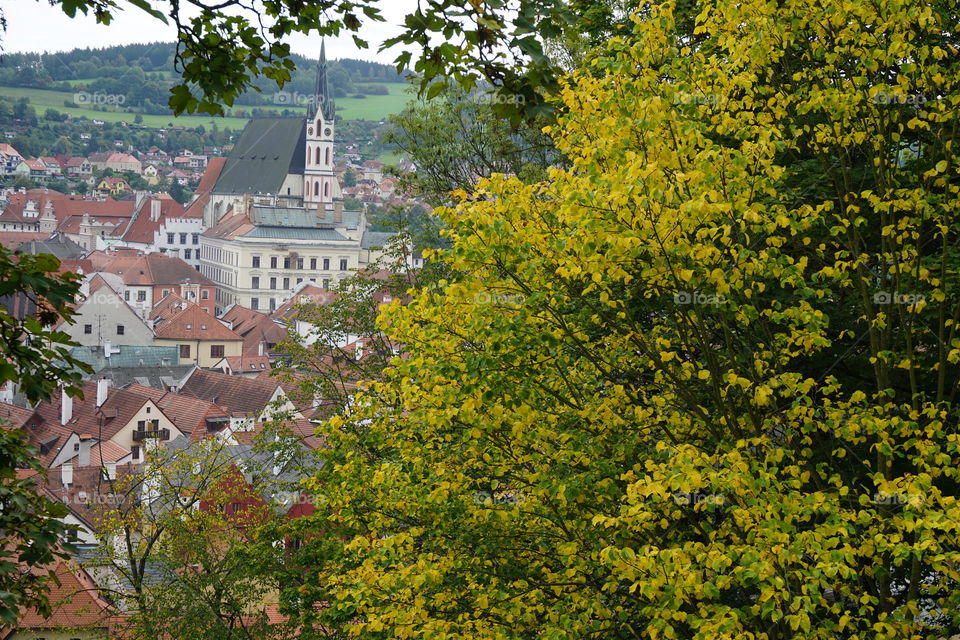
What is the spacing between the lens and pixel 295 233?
136375mm

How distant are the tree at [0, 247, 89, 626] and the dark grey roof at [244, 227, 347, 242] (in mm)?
129090

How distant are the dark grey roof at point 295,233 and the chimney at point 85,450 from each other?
80122 mm

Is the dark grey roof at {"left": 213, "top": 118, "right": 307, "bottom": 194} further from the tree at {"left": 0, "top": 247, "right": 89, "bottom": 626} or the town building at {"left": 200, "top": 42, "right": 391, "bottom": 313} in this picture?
the tree at {"left": 0, "top": 247, "right": 89, "bottom": 626}

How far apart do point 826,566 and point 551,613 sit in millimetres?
3152

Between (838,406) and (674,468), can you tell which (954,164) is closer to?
(838,406)

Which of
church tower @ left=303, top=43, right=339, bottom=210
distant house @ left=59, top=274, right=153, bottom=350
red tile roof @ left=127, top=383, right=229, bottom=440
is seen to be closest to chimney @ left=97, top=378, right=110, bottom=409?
red tile roof @ left=127, top=383, right=229, bottom=440

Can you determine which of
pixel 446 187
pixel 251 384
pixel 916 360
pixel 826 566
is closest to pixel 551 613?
pixel 826 566

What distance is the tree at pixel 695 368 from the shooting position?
8.21 metres

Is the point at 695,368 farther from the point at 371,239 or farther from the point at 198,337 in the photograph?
the point at 371,239

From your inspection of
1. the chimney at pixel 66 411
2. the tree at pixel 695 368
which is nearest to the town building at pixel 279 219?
the chimney at pixel 66 411

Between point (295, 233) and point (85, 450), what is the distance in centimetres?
8454

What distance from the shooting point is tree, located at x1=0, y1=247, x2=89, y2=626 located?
549cm

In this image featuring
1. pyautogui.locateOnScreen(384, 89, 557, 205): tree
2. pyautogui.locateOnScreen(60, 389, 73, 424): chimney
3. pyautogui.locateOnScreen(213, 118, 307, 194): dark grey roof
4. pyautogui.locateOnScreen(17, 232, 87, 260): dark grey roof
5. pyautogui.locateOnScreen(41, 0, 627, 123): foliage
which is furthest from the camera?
pyautogui.locateOnScreen(213, 118, 307, 194): dark grey roof

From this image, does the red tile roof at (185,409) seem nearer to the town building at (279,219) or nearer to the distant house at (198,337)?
the distant house at (198,337)
